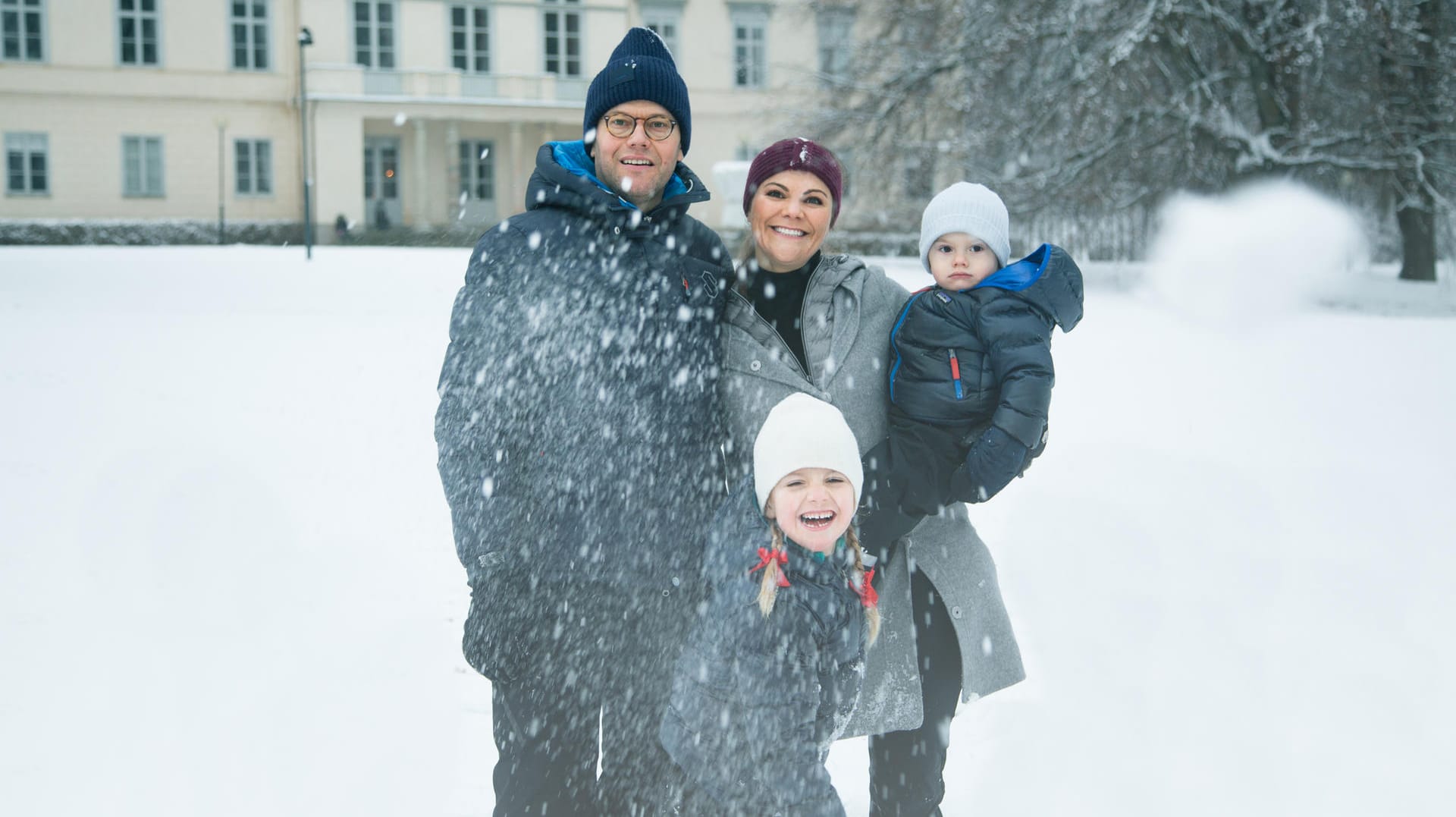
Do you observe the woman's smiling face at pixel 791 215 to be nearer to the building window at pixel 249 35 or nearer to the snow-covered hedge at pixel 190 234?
the snow-covered hedge at pixel 190 234

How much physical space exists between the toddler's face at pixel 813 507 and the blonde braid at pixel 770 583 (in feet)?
0.12

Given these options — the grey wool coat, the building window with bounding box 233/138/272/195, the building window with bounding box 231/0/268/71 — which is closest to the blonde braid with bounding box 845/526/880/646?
the grey wool coat

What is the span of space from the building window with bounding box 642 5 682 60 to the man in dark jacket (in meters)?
34.1

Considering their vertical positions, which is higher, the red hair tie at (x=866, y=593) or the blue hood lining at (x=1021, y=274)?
the blue hood lining at (x=1021, y=274)

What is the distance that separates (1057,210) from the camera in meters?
18.9

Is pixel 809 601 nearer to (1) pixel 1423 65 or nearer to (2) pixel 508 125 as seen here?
(1) pixel 1423 65

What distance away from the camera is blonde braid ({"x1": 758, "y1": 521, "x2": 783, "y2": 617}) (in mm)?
2414

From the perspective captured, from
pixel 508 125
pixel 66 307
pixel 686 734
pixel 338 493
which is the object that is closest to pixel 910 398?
pixel 686 734

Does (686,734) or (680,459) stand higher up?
(680,459)

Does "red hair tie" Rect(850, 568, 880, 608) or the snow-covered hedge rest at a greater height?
the snow-covered hedge

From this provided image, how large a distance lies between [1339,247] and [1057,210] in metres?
4.29

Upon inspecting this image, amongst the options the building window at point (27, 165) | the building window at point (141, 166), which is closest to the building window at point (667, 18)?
the building window at point (141, 166)

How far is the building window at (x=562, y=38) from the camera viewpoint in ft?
113

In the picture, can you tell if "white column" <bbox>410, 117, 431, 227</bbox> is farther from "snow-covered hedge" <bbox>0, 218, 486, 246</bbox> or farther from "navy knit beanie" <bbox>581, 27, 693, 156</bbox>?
"navy knit beanie" <bbox>581, 27, 693, 156</bbox>
